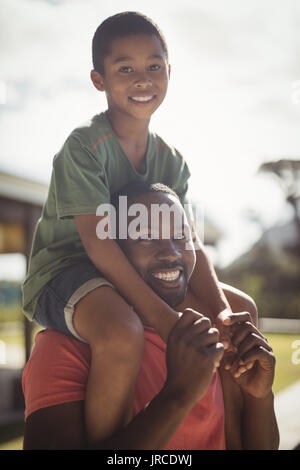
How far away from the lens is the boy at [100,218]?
1.04m

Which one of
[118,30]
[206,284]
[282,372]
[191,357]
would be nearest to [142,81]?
[118,30]

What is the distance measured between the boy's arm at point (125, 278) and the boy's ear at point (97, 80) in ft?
1.31

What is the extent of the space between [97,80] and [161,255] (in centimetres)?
53

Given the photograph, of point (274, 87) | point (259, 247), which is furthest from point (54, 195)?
point (259, 247)

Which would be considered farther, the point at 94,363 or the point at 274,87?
the point at 274,87

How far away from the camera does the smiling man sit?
0.99 meters

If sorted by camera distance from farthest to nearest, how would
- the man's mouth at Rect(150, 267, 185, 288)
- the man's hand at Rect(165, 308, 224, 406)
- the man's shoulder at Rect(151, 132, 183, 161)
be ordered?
the man's shoulder at Rect(151, 132, 183, 161) < the man's mouth at Rect(150, 267, 185, 288) < the man's hand at Rect(165, 308, 224, 406)

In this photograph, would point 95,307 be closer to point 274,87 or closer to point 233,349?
point 233,349

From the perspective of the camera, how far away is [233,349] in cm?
116

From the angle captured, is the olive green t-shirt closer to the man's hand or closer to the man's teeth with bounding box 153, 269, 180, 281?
the man's teeth with bounding box 153, 269, 180, 281

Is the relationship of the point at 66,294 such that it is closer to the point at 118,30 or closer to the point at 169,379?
the point at 169,379

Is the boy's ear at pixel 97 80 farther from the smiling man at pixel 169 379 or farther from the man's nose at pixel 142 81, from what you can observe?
the smiling man at pixel 169 379

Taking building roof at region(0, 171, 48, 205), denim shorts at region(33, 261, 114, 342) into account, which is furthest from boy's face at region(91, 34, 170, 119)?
building roof at region(0, 171, 48, 205)

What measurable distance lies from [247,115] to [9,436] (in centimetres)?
287
